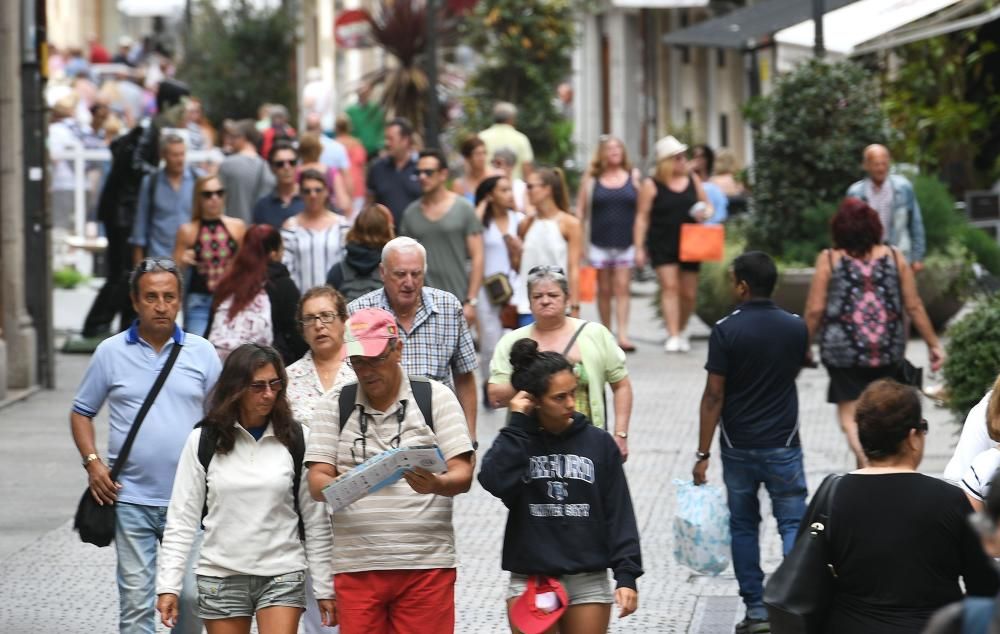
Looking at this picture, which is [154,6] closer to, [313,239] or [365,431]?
[313,239]

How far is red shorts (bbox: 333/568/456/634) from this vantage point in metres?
6.41

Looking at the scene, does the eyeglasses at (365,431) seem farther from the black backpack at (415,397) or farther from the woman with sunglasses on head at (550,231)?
the woman with sunglasses on head at (550,231)

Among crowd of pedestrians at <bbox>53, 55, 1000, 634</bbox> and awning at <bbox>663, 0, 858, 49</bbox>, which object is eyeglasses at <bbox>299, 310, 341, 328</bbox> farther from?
awning at <bbox>663, 0, 858, 49</bbox>

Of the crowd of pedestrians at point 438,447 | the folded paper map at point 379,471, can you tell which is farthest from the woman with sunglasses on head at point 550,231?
the folded paper map at point 379,471

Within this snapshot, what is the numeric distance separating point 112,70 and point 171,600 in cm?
2950

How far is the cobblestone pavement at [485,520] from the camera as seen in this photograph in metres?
8.79

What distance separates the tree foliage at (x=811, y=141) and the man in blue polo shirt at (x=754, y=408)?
9.03m

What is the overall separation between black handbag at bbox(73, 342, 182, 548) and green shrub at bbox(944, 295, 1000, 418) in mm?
5097

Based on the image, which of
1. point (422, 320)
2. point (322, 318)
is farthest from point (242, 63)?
point (322, 318)

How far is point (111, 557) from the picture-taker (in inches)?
393

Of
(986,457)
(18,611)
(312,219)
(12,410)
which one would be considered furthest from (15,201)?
(986,457)

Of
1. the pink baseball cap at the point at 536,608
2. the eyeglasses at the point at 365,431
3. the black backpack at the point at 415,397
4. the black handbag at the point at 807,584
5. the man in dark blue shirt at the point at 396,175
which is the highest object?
the man in dark blue shirt at the point at 396,175

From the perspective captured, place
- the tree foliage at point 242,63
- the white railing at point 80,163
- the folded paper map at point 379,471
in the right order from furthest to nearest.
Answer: the tree foliage at point 242,63 → the white railing at point 80,163 → the folded paper map at point 379,471

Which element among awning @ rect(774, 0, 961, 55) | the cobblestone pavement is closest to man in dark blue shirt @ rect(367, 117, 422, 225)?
the cobblestone pavement
